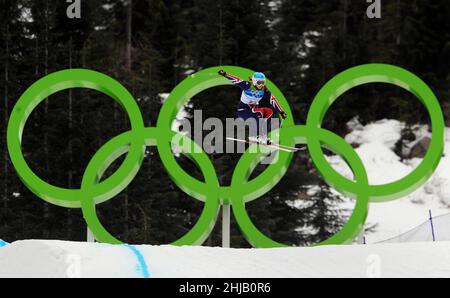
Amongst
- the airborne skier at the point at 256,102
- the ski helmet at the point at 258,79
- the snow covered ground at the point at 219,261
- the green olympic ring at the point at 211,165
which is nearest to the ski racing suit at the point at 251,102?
the airborne skier at the point at 256,102

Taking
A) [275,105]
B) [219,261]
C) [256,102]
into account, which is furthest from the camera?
[275,105]

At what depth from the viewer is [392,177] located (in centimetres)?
3547

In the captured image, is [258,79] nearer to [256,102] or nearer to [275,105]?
[256,102]

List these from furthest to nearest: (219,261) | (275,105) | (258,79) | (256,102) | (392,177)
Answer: (392,177), (275,105), (256,102), (258,79), (219,261)

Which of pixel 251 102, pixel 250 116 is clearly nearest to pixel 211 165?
pixel 250 116

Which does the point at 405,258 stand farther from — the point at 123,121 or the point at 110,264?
the point at 123,121

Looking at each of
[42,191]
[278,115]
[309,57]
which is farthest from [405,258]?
[309,57]

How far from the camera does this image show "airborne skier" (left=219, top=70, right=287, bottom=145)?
15.4m

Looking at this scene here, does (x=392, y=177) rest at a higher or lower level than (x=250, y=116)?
lower

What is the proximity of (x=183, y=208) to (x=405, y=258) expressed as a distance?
1770 centimetres

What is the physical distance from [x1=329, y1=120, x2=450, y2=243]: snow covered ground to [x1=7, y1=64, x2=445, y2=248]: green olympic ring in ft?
54.0

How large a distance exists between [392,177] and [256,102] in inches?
837

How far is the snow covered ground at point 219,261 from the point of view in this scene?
12.5m

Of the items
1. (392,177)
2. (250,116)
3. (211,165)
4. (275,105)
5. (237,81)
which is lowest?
(392,177)
